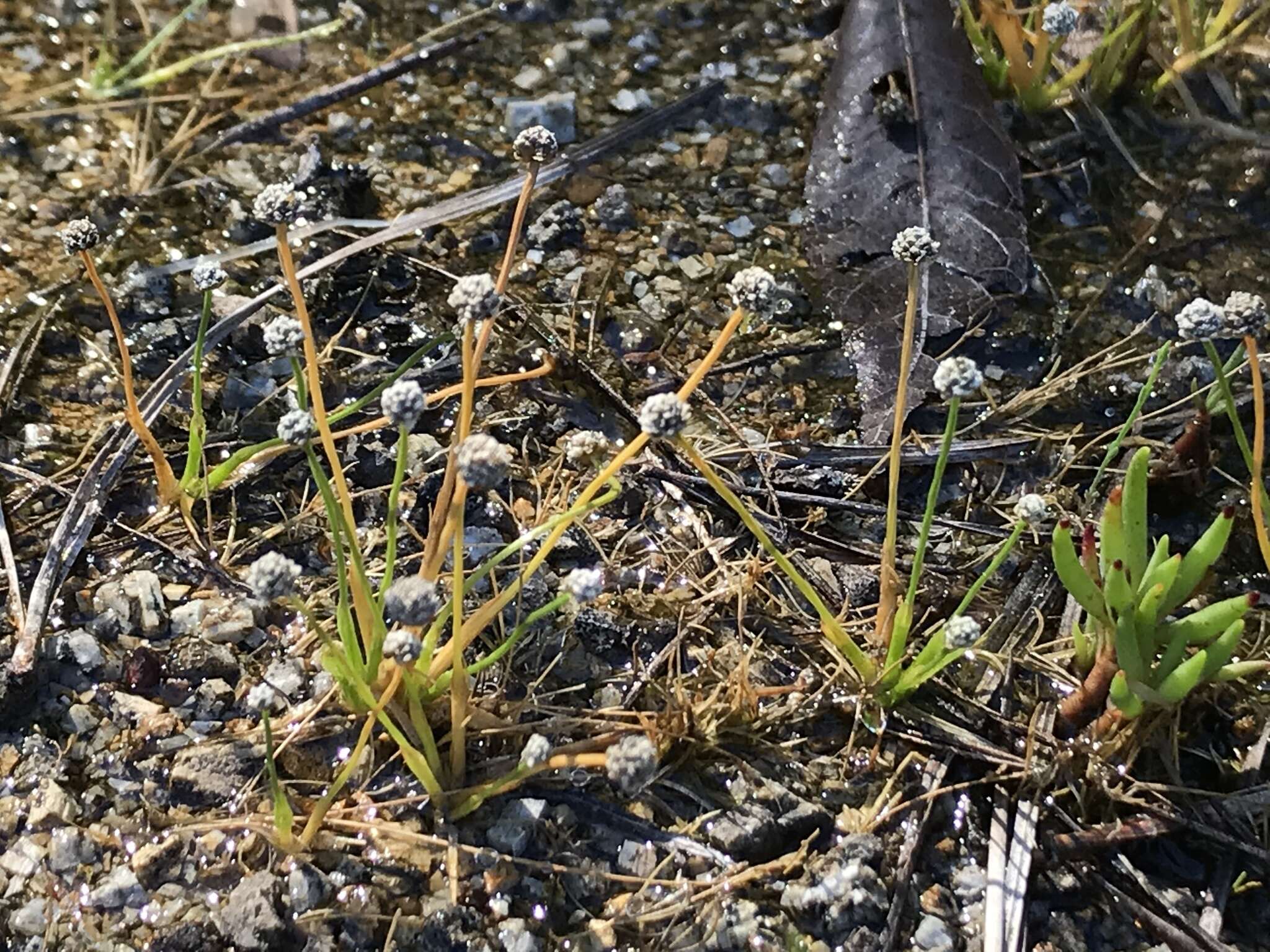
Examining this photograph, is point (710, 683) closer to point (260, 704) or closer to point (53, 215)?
point (260, 704)

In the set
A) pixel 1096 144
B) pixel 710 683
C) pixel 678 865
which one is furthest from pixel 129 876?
pixel 1096 144

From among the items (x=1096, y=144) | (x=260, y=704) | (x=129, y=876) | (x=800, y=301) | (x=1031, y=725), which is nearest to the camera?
(x=260, y=704)

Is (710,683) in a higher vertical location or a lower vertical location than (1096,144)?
lower

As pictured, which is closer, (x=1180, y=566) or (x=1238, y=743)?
(x=1180, y=566)

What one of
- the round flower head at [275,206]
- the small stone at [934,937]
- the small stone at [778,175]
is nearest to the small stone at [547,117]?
the small stone at [778,175]

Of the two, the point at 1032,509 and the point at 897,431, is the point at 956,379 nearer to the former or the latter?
the point at 897,431

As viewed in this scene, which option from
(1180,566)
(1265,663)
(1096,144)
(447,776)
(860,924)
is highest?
(1096,144)

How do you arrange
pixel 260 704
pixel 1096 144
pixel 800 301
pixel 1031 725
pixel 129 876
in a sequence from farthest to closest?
pixel 1096 144
pixel 800 301
pixel 1031 725
pixel 129 876
pixel 260 704
